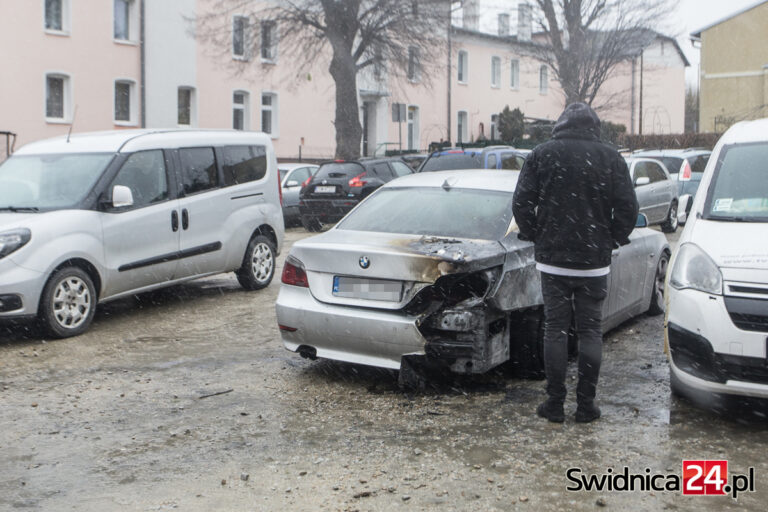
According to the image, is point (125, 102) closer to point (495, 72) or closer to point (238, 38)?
point (238, 38)

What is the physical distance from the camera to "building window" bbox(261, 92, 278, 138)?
35.0 metres

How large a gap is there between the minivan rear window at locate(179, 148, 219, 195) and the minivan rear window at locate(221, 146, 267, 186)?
0.20 m

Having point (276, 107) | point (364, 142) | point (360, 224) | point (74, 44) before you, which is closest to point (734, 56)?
point (364, 142)

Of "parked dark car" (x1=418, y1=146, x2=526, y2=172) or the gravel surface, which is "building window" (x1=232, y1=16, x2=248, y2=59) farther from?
the gravel surface

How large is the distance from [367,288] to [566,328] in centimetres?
133

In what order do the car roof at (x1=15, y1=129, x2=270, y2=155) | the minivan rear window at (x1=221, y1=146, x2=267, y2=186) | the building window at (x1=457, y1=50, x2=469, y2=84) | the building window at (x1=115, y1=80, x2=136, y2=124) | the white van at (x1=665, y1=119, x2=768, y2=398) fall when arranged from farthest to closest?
1. the building window at (x1=457, y1=50, x2=469, y2=84)
2. the building window at (x1=115, y1=80, x2=136, y2=124)
3. the minivan rear window at (x1=221, y1=146, x2=267, y2=186)
4. the car roof at (x1=15, y1=129, x2=270, y2=155)
5. the white van at (x1=665, y1=119, x2=768, y2=398)

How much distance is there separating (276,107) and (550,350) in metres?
31.0

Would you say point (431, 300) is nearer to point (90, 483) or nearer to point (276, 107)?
point (90, 483)

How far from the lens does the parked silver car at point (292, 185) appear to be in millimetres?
19734

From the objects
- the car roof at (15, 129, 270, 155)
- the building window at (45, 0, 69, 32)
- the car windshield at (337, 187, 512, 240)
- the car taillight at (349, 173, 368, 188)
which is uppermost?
the building window at (45, 0, 69, 32)

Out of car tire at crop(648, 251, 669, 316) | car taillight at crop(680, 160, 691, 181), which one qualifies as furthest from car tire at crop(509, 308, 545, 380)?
car taillight at crop(680, 160, 691, 181)

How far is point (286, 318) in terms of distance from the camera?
616 centimetres

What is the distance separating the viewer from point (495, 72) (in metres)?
50.2

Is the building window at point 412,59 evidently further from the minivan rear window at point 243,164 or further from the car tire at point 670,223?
the minivan rear window at point 243,164
